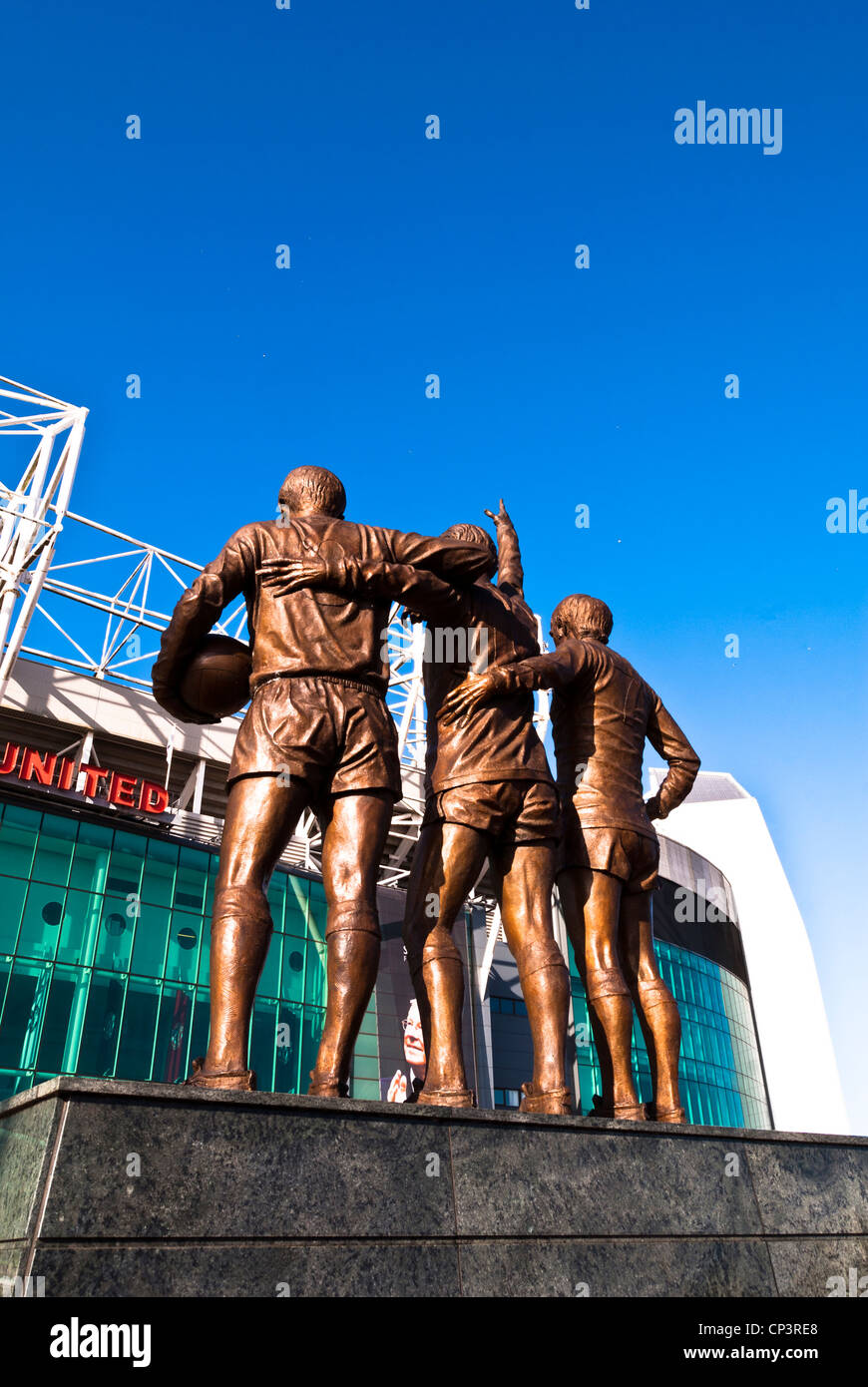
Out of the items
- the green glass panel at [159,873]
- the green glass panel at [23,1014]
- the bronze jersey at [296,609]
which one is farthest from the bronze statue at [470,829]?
the green glass panel at [159,873]

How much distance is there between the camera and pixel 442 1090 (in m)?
4.62

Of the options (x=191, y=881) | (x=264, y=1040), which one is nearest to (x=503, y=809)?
(x=191, y=881)

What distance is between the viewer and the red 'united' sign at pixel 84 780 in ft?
83.6

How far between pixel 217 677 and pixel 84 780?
22833mm

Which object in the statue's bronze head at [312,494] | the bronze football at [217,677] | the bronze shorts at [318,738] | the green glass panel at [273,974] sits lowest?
the bronze shorts at [318,738]

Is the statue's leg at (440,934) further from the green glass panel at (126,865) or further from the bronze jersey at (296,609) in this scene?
the green glass panel at (126,865)

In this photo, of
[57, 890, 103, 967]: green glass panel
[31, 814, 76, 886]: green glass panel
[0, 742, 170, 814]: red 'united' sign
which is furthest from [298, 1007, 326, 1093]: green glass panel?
[31, 814, 76, 886]: green glass panel

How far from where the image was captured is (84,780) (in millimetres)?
26219

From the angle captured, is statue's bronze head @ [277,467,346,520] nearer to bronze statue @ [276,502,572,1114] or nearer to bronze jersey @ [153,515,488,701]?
bronze jersey @ [153,515,488,701]

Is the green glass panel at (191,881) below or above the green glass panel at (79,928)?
above

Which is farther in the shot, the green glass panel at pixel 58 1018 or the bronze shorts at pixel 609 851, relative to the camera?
the green glass panel at pixel 58 1018

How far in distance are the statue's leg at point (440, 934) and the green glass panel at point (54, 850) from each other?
22.7 metres

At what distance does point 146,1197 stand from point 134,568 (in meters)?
26.3

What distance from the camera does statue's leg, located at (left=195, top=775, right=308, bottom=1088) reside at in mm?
4066
